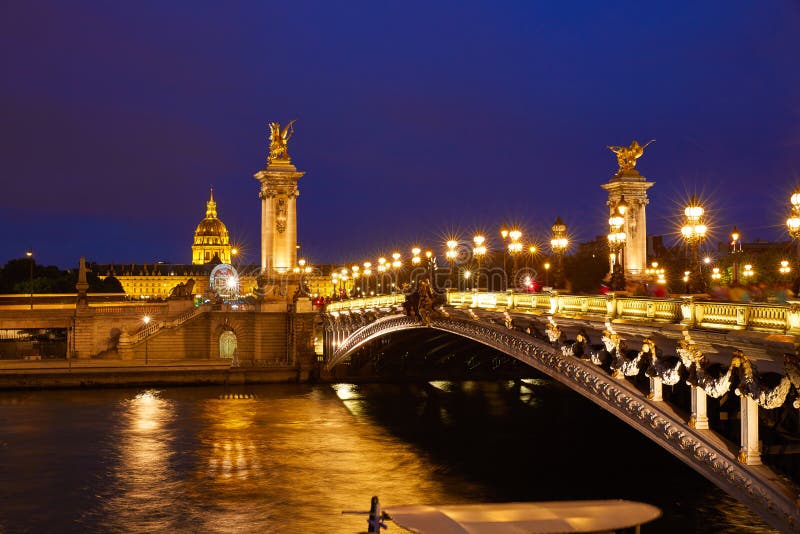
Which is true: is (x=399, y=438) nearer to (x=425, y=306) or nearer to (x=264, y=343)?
(x=425, y=306)

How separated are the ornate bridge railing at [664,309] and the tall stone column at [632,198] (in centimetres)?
2193

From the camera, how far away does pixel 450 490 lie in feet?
94.2

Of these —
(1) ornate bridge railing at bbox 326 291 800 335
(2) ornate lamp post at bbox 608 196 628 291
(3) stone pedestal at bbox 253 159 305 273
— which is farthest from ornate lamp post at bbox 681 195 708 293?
(3) stone pedestal at bbox 253 159 305 273

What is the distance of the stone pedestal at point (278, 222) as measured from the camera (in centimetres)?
6725

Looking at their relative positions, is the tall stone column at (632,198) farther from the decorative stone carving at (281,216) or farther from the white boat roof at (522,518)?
the white boat roof at (522,518)

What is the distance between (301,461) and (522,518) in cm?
1888

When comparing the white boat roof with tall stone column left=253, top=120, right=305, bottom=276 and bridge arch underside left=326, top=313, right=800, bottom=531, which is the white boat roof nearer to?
bridge arch underside left=326, top=313, right=800, bottom=531

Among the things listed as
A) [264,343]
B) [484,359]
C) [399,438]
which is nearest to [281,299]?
[264,343]

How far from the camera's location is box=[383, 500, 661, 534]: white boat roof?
15133mm

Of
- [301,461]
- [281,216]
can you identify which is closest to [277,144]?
[281,216]

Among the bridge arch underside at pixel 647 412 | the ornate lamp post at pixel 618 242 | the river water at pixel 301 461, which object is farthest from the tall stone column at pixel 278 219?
the ornate lamp post at pixel 618 242

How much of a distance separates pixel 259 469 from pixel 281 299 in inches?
1278

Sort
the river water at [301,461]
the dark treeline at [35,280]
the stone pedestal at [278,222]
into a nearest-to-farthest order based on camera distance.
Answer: the river water at [301,461] → the stone pedestal at [278,222] → the dark treeline at [35,280]

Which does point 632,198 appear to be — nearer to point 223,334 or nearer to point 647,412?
point 223,334
